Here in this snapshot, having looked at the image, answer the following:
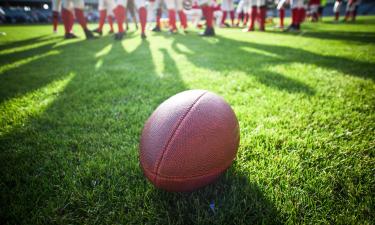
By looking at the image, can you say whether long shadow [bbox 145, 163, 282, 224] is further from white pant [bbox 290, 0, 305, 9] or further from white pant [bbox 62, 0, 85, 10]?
white pant [bbox 290, 0, 305, 9]

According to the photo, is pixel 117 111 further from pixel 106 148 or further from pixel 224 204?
pixel 224 204

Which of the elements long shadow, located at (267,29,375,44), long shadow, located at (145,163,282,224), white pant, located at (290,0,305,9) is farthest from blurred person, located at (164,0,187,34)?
long shadow, located at (145,163,282,224)

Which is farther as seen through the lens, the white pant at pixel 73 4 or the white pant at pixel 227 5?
the white pant at pixel 227 5

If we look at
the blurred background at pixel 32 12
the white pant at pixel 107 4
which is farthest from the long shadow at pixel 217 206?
the blurred background at pixel 32 12

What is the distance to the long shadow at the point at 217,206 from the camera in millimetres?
1314

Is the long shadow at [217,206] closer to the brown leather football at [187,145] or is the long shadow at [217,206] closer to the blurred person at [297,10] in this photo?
the brown leather football at [187,145]

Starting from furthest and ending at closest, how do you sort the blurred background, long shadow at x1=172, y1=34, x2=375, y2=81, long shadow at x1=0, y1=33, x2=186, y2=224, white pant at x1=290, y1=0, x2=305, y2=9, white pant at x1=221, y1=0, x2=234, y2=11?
the blurred background < white pant at x1=221, y1=0, x2=234, y2=11 < white pant at x1=290, y1=0, x2=305, y2=9 < long shadow at x1=172, y1=34, x2=375, y2=81 < long shadow at x1=0, y1=33, x2=186, y2=224

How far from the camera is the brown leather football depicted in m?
1.36

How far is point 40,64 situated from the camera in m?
4.63

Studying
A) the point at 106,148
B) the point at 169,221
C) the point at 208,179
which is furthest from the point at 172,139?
the point at 106,148

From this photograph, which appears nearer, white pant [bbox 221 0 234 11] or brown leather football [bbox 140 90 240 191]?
brown leather football [bbox 140 90 240 191]

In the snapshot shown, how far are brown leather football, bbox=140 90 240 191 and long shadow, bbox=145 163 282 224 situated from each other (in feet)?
0.31

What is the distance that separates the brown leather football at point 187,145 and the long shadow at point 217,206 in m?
0.10

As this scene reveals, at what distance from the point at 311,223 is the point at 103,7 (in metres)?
9.57
